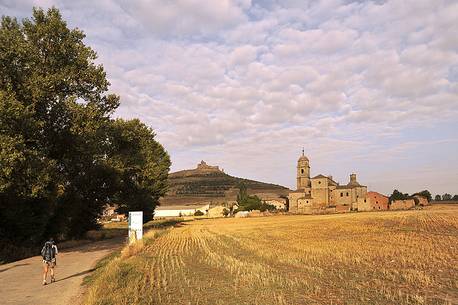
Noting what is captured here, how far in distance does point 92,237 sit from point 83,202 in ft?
15.4

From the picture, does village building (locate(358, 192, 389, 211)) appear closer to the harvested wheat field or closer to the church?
the church

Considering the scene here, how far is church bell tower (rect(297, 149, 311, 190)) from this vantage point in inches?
5782

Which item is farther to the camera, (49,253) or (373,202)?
(373,202)

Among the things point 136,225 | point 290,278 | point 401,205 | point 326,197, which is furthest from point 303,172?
point 290,278

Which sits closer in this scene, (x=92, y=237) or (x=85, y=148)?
(x=85, y=148)

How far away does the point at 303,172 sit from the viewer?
488 feet

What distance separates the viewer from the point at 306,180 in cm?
14712

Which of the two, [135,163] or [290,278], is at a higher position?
[135,163]

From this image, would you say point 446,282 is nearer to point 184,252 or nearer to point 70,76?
point 184,252

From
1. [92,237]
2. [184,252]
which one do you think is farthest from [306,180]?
[184,252]

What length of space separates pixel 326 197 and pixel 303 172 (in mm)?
19814

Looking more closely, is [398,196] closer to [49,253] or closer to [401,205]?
[401,205]

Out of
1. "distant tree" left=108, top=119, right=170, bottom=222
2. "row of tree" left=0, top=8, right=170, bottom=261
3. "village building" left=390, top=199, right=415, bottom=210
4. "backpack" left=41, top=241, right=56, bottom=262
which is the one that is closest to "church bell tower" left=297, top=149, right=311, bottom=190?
"village building" left=390, top=199, right=415, bottom=210

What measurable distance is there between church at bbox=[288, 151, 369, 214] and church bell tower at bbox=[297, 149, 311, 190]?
9.40 meters
